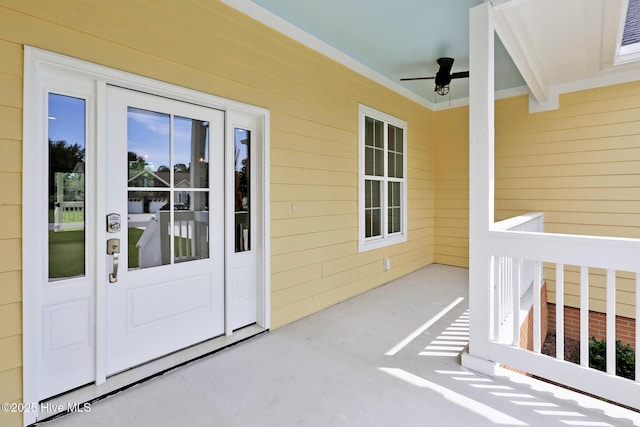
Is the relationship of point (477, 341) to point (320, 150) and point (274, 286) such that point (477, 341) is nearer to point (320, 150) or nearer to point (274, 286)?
point (274, 286)

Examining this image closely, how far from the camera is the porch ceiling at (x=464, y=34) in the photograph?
2709 millimetres

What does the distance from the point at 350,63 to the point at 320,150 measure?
4.25 ft

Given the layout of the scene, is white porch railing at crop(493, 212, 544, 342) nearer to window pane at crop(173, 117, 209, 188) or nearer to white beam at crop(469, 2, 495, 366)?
white beam at crop(469, 2, 495, 366)

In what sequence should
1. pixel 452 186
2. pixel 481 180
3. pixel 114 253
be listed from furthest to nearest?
pixel 452 186
pixel 481 180
pixel 114 253

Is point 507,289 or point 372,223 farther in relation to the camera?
point 372,223

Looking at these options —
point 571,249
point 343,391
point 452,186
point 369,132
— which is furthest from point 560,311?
point 452,186

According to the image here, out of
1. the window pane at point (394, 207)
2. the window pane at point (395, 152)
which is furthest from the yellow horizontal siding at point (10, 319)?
the window pane at point (395, 152)

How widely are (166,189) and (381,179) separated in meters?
3.13

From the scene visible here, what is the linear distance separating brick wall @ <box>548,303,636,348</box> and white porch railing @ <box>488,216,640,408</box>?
9.60 ft

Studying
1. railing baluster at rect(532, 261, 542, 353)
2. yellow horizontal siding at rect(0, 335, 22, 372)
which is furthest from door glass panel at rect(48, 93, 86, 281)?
railing baluster at rect(532, 261, 542, 353)

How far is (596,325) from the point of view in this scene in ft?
14.1

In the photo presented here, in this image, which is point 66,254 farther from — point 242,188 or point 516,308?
point 516,308

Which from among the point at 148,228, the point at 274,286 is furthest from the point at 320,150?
the point at 148,228

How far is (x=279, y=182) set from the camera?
3094 millimetres
